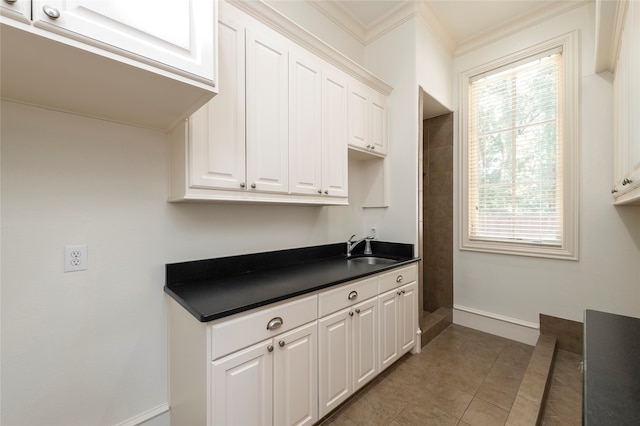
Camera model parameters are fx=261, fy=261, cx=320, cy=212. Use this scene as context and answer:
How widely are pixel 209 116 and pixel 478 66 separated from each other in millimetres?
2928

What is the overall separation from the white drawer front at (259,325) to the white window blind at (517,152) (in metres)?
2.28

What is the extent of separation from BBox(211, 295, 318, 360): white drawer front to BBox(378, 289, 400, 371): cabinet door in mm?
702

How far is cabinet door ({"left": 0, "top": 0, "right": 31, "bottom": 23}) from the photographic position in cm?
69

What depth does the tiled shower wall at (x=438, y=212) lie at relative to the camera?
9.87ft

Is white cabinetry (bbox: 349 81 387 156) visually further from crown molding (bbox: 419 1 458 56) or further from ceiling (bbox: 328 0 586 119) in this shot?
crown molding (bbox: 419 1 458 56)

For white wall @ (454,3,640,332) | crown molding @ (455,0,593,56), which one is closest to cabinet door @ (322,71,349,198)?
crown molding @ (455,0,593,56)

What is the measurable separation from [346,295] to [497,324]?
2044 millimetres

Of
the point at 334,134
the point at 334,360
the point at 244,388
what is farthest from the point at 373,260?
the point at 244,388

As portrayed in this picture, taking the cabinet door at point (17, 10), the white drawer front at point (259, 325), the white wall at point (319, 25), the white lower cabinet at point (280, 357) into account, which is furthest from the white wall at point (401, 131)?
the cabinet door at point (17, 10)

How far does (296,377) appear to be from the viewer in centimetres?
136

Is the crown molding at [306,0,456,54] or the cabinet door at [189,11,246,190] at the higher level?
the crown molding at [306,0,456,54]

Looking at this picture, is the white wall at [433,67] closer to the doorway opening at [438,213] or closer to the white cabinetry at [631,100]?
the doorway opening at [438,213]

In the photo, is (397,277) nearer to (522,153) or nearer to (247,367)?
(247,367)

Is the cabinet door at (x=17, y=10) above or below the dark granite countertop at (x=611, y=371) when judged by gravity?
above
